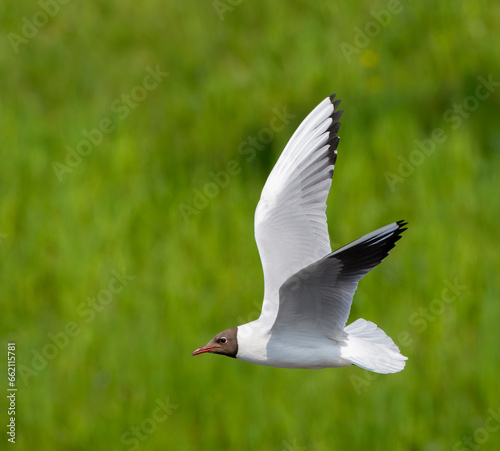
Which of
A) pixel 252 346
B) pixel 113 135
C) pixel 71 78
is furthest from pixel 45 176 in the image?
pixel 252 346

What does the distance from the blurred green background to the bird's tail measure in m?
2.52

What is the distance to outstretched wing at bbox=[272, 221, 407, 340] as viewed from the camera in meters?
2.64

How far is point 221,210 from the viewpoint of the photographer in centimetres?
716

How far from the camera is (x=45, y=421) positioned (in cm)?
588

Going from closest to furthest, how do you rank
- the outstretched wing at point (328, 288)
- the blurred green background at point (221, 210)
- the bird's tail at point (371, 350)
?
the outstretched wing at point (328, 288) < the bird's tail at point (371, 350) < the blurred green background at point (221, 210)

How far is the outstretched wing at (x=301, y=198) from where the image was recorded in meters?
3.43

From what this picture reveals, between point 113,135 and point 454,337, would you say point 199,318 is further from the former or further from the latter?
point 113,135

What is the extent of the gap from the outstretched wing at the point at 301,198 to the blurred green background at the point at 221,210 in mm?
2359

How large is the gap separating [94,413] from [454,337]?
2461 mm

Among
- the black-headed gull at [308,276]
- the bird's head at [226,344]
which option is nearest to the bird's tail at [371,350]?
the black-headed gull at [308,276]

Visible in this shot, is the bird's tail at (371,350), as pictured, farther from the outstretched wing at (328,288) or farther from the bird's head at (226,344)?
the bird's head at (226,344)

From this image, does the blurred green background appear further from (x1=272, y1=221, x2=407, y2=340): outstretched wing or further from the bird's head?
the bird's head

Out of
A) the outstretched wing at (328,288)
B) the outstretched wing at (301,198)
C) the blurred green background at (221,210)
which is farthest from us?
the blurred green background at (221,210)

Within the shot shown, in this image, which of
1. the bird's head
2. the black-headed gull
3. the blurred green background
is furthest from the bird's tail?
the blurred green background
